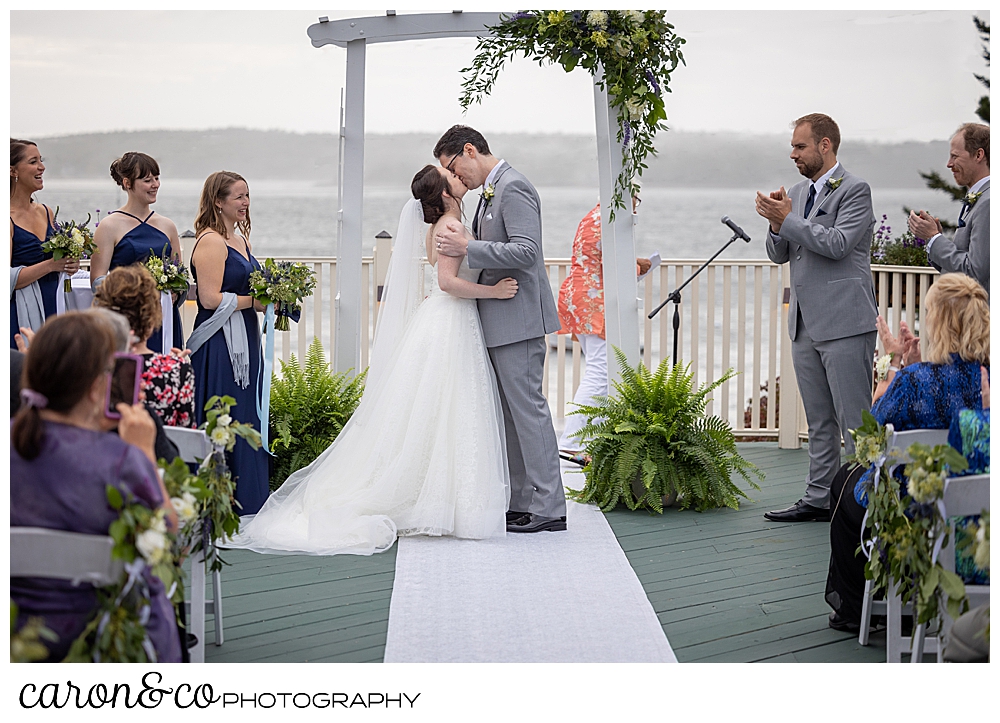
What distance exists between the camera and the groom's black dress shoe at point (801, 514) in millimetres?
4586

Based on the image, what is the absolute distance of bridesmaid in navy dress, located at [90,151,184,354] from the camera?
436 centimetres

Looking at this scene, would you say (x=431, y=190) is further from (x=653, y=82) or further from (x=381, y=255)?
(x=381, y=255)

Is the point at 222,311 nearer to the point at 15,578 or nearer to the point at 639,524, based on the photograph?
the point at 639,524

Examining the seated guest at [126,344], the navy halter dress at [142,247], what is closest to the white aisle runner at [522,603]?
the seated guest at [126,344]

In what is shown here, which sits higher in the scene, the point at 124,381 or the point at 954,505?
the point at 124,381

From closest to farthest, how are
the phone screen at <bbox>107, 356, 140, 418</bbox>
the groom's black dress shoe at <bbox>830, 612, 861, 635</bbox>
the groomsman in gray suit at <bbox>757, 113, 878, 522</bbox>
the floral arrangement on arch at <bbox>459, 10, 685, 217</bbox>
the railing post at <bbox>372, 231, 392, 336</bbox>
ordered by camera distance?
the phone screen at <bbox>107, 356, 140, 418</bbox>, the groom's black dress shoe at <bbox>830, 612, 861, 635</bbox>, the groomsman in gray suit at <bbox>757, 113, 878, 522</bbox>, the floral arrangement on arch at <bbox>459, 10, 685, 217</bbox>, the railing post at <bbox>372, 231, 392, 336</bbox>

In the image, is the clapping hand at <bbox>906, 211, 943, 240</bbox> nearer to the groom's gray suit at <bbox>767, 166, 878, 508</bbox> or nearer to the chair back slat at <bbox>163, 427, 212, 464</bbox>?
the groom's gray suit at <bbox>767, 166, 878, 508</bbox>

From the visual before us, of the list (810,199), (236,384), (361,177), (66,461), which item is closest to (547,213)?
(361,177)

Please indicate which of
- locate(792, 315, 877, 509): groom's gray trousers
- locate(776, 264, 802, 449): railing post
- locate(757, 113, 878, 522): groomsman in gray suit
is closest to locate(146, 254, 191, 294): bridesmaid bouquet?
locate(757, 113, 878, 522): groomsman in gray suit

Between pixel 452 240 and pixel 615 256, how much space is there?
104 cm

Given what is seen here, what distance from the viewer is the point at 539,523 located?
433 centimetres

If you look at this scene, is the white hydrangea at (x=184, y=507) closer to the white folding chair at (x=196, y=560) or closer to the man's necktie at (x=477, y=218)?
the white folding chair at (x=196, y=560)

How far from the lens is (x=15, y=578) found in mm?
2012

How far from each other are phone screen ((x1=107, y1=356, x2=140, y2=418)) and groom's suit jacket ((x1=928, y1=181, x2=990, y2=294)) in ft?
10.1
